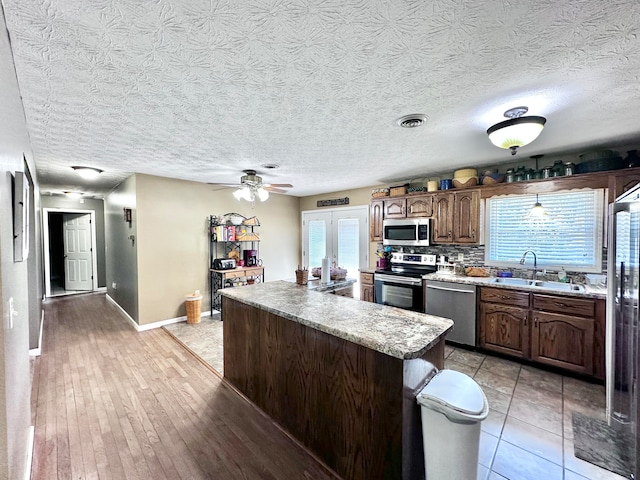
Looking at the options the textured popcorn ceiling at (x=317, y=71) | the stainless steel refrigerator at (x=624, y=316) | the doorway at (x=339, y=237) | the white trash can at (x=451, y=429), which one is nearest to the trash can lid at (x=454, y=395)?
the white trash can at (x=451, y=429)

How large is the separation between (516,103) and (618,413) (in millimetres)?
2463

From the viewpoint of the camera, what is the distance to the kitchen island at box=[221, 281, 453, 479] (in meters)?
1.43

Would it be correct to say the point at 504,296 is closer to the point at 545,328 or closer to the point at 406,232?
the point at 545,328

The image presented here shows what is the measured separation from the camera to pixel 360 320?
1774 millimetres

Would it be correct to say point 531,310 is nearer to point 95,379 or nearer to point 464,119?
point 464,119

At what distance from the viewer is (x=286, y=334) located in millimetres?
2045

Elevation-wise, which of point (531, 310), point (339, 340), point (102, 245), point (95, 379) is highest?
point (102, 245)

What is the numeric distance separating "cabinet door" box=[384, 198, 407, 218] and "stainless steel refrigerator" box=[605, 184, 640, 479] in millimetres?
2458

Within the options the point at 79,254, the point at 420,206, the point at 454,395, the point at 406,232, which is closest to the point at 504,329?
the point at 406,232

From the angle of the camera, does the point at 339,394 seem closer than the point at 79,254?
Yes

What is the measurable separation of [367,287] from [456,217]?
6.00 feet

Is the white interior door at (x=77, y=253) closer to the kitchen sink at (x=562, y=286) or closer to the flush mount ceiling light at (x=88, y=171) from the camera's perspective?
the flush mount ceiling light at (x=88, y=171)

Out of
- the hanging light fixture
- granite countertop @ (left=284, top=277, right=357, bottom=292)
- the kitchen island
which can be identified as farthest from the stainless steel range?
the kitchen island

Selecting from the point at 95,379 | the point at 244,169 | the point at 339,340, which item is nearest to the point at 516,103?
the point at 339,340
